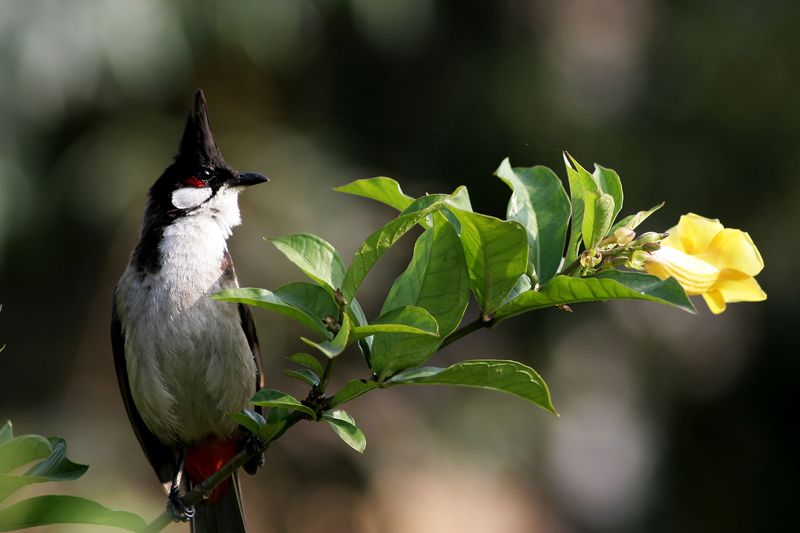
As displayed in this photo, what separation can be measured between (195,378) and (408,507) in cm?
304

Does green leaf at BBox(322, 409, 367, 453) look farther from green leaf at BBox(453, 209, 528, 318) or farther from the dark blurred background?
the dark blurred background

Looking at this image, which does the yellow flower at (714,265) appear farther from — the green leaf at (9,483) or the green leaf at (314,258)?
the green leaf at (9,483)

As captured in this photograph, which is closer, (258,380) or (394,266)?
(258,380)

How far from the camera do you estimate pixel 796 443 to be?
14.6ft

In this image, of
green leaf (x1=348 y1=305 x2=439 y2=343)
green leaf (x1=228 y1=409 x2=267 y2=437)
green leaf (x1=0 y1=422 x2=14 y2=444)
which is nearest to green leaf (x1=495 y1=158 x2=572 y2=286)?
green leaf (x1=348 y1=305 x2=439 y2=343)

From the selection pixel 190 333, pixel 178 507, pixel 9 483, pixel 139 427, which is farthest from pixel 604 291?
pixel 139 427

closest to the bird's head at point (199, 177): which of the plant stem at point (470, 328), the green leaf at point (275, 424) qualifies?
the green leaf at point (275, 424)

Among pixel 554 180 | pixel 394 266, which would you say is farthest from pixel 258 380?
pixel 394 266

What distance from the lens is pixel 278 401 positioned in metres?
0.84

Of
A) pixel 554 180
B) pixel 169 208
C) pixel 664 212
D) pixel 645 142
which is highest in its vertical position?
pixel 554 180

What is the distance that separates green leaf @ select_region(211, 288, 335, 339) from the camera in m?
0.76

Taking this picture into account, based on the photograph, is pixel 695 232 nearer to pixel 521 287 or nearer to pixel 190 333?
pixel 521 287

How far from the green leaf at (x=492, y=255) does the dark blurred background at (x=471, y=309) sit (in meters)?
3.48

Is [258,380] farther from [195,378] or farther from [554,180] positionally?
[554,180]
